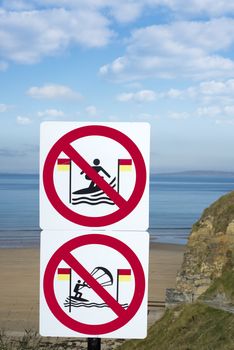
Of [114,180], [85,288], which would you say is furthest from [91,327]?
[114,180]

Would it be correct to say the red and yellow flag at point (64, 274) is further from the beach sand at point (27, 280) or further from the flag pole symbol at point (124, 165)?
the beach sand at point (27, 280)

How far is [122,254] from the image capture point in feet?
9.32

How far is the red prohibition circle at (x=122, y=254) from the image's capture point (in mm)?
2832

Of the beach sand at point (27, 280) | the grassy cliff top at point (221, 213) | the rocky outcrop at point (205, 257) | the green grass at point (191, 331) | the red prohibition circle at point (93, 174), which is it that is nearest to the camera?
the red prohibition circle at point (93, 174)

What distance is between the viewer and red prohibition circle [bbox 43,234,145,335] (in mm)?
2832

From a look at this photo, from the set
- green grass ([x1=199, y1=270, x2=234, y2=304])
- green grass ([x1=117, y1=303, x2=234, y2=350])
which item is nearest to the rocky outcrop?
green grass ([x1=199, y1=270, x2=234, y2=304])

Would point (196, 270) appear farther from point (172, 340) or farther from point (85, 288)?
point (85, 288)

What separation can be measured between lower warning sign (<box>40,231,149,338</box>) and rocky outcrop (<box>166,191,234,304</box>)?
35.3 feet

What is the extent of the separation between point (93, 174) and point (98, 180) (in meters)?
0.05

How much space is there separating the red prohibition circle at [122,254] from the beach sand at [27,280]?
14344 mm

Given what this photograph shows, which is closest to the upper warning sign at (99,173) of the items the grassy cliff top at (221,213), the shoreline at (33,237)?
the grassy cliff top at (221,213)

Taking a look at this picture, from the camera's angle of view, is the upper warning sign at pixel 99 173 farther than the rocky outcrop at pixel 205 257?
No

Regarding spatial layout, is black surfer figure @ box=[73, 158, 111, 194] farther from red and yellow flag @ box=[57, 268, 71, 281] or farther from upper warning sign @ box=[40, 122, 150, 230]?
red and yellow flag @ box=[57, 268, 71, 281]

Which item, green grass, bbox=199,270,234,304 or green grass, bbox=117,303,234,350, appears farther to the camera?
green grass, bbox=199,270,234,304
